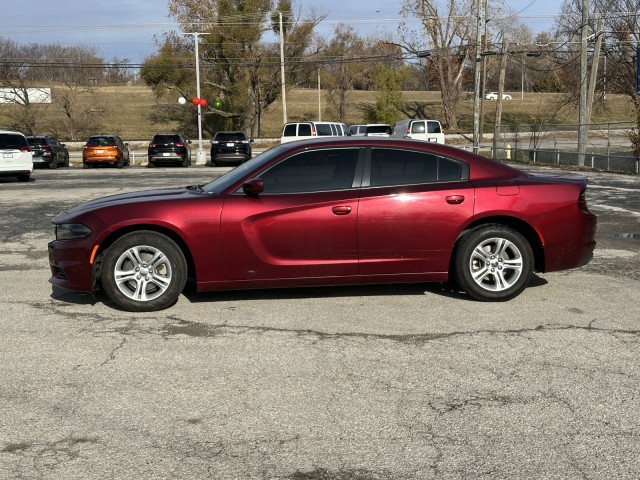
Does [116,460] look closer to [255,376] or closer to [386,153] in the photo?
[255,376]

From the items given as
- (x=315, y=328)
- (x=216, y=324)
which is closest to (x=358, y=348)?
(x=315, y=328)

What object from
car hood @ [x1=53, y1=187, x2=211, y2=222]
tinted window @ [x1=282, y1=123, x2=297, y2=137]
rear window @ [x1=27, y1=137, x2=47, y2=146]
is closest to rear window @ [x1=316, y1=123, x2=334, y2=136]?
tinted window @ [x1=282, y1=123, x2=297, y2=137]

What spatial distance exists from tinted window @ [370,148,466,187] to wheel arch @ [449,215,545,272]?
1.58 feet

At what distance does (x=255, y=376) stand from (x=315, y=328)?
50.5 inches

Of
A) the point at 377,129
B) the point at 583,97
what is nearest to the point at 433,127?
the point at 377,129

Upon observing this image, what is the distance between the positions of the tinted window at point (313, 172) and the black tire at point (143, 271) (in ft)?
3.50

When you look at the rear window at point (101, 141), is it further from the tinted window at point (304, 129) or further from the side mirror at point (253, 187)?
the side mirror at point (253, 187)

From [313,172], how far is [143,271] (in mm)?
1792

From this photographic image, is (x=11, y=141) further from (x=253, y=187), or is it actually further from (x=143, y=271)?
(x=253, y=187)

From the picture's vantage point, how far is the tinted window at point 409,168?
706cm

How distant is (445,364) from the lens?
531 cm

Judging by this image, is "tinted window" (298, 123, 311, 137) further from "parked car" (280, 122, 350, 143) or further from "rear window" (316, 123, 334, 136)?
"rear window" (316, 123, 334, 136)

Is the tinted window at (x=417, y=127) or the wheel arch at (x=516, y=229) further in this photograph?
the tinted window at (x=417, y=127)

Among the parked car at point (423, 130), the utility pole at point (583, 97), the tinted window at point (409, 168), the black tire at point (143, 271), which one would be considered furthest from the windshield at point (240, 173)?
the parked car at point (423, 130)
